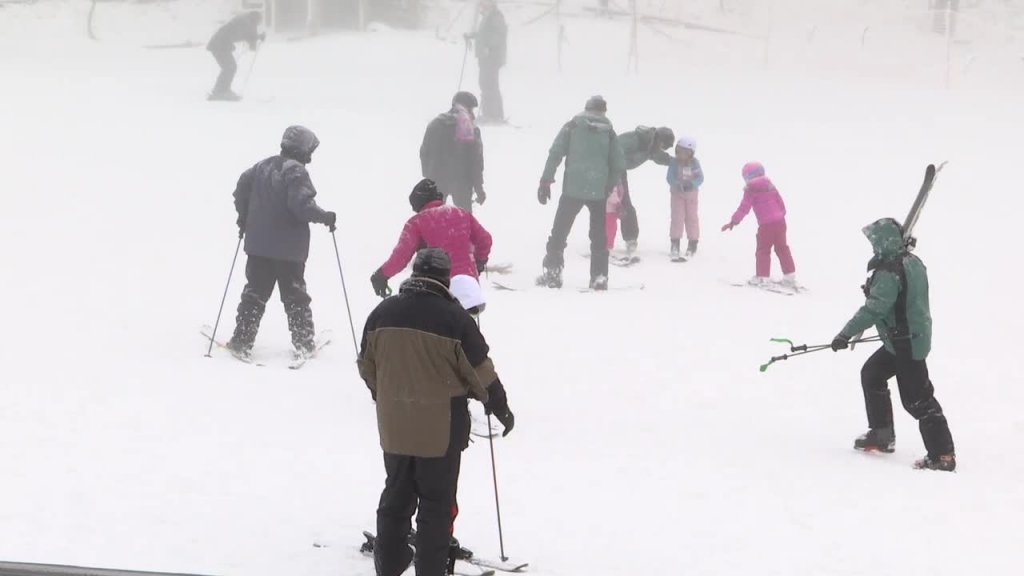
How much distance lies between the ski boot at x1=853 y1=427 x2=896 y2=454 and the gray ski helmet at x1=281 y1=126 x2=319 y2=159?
4.04 m

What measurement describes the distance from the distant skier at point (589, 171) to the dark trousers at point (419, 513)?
22.4 feet

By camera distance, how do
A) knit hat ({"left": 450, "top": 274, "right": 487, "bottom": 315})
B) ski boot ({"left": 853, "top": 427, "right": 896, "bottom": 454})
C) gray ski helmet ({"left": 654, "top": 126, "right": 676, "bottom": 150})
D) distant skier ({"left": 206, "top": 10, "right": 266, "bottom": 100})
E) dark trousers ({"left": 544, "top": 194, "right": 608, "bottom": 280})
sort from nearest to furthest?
knit hat ({"left": 450, "top": 274, "right": 487, "bottom": 315}) < ski boot ({"left": 853, "top": 427, "right": 896, "bottom": 454}) < dark trousers ({"left": 544, "top": 194, "right": 608, "bottom": 280}) < gray ski helmet ({"left": 654, "top": 126, "right": 676, "bottom": 150}) < distant skier ({"left": 206, "top": 10, "right": 266, "bottom": 100})

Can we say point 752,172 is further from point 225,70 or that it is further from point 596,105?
point 225,70

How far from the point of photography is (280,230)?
810 centimetres

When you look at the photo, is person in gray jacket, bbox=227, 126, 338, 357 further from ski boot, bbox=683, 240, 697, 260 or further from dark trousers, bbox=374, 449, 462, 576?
ski boot, bbox=683, 240, 697, 260

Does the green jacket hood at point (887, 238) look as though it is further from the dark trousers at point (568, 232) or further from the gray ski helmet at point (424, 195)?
the dark trousers at point (568, 232)

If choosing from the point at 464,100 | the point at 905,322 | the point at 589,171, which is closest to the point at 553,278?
the point at 589,171

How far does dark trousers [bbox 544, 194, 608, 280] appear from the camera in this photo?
11039mm

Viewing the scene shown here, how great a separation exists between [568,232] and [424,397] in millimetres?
7075

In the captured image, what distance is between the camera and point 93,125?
17.5 m

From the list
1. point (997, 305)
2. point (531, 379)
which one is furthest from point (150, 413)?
point (997, 305)

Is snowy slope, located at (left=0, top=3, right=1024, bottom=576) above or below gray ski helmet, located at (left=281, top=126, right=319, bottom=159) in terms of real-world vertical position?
below

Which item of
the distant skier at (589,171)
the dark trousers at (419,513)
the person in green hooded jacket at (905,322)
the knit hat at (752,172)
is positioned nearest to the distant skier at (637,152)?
the knit hat at (752,172)

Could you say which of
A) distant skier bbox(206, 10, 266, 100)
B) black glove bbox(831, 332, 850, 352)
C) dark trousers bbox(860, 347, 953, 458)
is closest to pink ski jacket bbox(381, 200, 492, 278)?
black glove bbox(831, 332, 850, 352)
